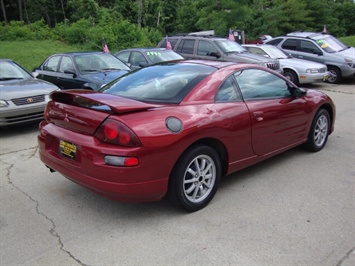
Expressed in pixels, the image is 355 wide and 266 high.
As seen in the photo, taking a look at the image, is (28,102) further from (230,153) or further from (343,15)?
(343,15)

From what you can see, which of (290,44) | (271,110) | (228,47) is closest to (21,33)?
(228,47)

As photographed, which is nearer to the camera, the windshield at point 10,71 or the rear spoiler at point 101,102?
the rear spoiler at point 101,102

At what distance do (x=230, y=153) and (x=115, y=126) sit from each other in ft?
4.55

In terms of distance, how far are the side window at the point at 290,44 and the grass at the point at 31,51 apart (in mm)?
10828

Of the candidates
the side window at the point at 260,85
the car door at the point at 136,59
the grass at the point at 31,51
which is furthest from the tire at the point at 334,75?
the grass at the point at 31,51

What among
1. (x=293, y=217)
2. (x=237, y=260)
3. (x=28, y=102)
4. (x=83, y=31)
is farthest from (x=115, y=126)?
(x=83, y=31)

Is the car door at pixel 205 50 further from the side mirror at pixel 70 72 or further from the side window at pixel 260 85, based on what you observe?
the side window at pixel 260 85

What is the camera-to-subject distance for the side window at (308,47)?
45.2 feet

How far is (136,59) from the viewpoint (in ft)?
35.8

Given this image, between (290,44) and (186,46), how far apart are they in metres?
4.62

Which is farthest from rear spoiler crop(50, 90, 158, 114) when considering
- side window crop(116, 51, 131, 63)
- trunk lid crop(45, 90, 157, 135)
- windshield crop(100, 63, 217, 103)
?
side window crop(116, 51, 131, 63)

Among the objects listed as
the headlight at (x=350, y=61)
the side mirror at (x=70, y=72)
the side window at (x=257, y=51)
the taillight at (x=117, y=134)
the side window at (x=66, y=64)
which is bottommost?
the headlight at (x=350, y=61)

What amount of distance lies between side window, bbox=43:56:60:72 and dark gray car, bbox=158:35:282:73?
15.5ft

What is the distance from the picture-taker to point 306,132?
5086mm
